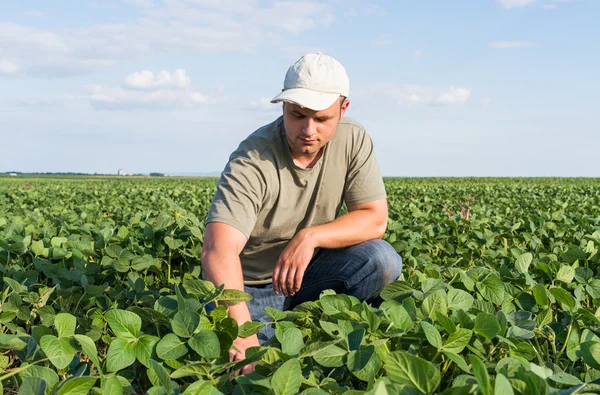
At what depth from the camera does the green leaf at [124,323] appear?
167cm

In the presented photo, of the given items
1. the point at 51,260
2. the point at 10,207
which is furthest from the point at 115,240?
the point at 10,207

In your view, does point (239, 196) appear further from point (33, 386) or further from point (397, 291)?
point (33, 386)

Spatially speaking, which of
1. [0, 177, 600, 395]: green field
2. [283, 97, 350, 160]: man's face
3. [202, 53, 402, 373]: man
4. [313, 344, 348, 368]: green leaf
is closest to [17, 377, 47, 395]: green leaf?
[0, 177, 600, 395]: green field

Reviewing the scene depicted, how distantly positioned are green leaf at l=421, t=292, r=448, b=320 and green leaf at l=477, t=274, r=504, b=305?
375 millimetres

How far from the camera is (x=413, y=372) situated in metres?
1.27

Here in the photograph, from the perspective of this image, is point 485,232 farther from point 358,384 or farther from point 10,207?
point 10,207

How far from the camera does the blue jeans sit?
2941 mm

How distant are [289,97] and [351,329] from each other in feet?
3.68

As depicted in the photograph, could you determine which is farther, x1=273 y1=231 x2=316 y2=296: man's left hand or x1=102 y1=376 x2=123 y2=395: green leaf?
x1=273 y1=231 x2=316 y2=296: man's left hand

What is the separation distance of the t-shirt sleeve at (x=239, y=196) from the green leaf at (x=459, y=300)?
35.0 inches

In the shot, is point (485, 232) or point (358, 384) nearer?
point (358, 384)

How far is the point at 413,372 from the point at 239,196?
1468mm

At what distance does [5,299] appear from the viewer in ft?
9.70

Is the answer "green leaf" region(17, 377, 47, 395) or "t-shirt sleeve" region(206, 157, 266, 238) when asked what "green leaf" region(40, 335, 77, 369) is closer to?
"green leaf" region(17, 377, 47, 395)
